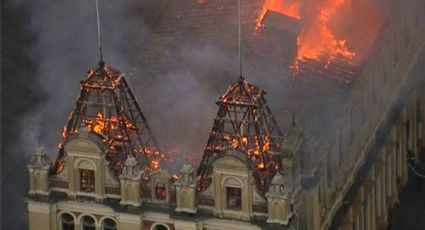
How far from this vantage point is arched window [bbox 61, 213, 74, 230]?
96.1 metres

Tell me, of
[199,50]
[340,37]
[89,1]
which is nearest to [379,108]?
[340,37]

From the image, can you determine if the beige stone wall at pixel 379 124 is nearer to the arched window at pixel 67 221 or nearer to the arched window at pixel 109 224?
the arched window at pixel 109 224

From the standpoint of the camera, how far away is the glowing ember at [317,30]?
112 m

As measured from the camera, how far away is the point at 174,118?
4040 inches

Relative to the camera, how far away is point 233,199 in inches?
3679

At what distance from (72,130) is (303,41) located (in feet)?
71.7

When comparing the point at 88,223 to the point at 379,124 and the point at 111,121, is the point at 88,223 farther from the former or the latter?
the point at 379,124

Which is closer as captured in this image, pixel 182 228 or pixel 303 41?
pixel 182 228

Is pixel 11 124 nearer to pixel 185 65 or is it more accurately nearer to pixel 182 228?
pixel 185 65

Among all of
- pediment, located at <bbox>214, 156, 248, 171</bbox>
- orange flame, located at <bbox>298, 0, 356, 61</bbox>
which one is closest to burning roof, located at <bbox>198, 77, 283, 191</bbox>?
pediment, located at <bbox>214, 156, 248, 171</bbox>

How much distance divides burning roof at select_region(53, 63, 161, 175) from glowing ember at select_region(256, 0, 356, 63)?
55.6 ft

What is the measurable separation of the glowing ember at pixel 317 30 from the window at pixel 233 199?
62.6 ft

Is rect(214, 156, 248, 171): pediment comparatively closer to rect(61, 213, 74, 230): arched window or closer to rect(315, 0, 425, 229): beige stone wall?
rect(61, 213, 74, 230): arched window

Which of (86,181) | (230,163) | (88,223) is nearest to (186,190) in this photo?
(230,163)
